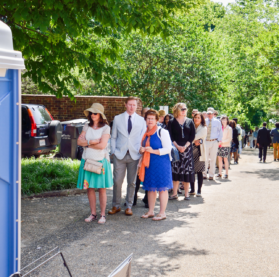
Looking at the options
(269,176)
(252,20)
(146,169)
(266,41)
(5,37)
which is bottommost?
(269,176)

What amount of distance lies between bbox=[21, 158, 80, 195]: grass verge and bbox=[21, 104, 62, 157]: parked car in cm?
189

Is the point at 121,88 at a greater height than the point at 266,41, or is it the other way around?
the point at 266,41

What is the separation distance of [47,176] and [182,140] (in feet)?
11.3

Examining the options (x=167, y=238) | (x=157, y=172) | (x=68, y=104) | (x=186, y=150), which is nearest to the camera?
(x=167, y=238)

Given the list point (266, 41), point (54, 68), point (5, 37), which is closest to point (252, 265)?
point (5, 37)

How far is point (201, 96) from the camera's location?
22.2 m

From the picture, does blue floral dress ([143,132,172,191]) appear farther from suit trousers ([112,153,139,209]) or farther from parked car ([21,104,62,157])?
parked car ([21,104,62,157])

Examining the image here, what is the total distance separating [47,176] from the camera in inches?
398

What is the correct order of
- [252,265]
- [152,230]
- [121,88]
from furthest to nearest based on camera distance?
1. [121,88]
2. [152,230]
3. [252,265]

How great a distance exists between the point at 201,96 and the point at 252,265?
1773 centimetres

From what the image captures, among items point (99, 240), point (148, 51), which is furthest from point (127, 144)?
point (148, 51)

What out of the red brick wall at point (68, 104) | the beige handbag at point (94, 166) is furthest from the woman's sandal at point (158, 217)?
the red brick wall at point (68, 104)

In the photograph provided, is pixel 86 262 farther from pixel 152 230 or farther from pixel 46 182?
pixel 46 182

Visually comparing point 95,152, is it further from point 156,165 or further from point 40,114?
point 40,114
